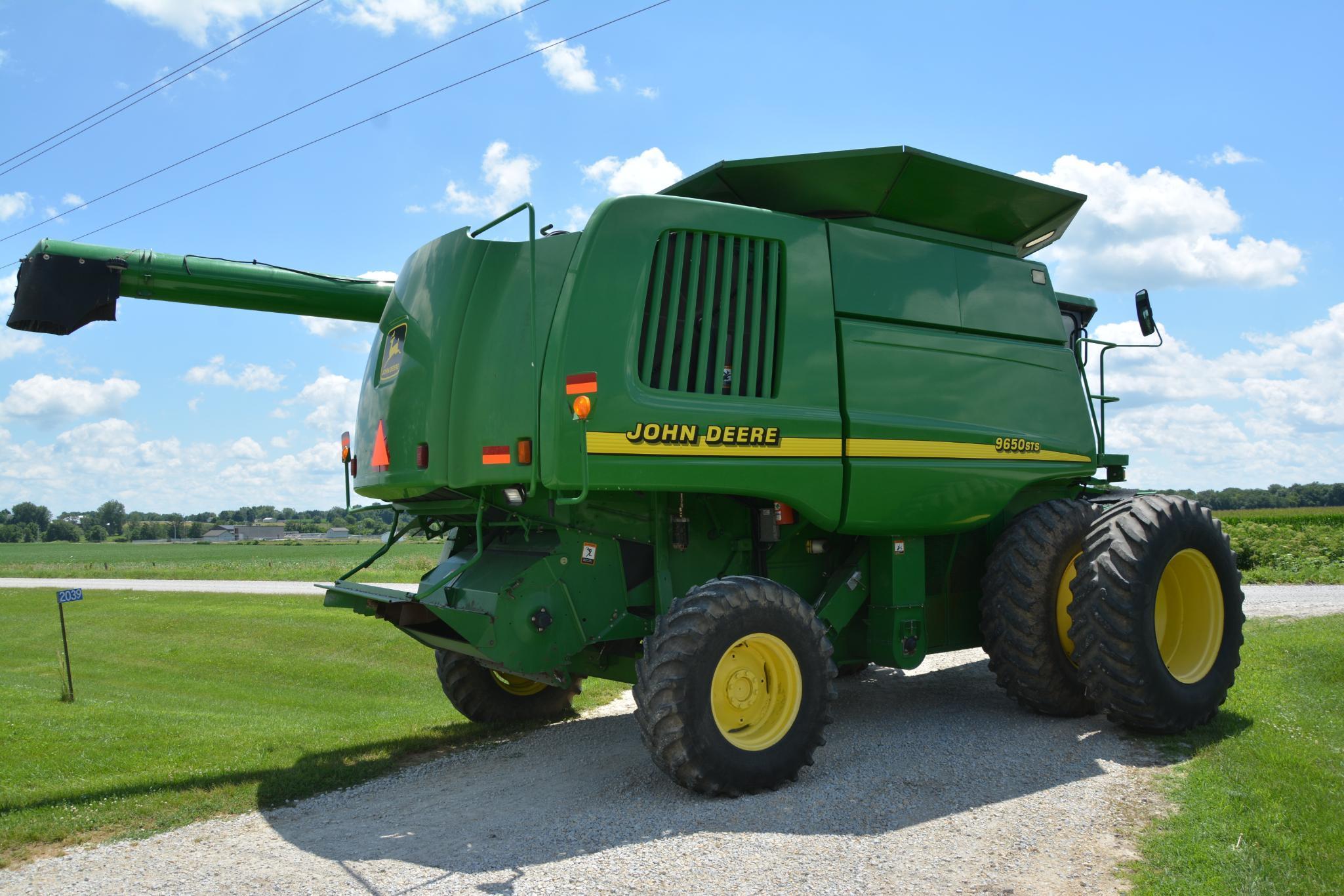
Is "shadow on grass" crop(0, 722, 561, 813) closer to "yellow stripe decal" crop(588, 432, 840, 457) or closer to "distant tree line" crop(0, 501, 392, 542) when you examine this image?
"yellow stripe decal" crop(588, 432, 840, 457)

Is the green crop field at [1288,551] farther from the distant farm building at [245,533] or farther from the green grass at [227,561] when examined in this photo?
the distant farm building at [245,533]

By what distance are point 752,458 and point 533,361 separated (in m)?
1.62

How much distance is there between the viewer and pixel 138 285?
7.86 metres

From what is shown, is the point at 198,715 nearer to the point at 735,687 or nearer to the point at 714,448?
the point at 735,687

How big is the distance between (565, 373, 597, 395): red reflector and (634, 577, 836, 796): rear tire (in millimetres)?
1449

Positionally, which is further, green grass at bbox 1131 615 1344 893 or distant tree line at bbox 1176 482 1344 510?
distant tree line at bbox 1176 482 1344 510

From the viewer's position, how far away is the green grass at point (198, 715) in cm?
679

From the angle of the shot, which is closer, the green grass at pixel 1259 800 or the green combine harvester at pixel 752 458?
the green grass at pixel 1259 800

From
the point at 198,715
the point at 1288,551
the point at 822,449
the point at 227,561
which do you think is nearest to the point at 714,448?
the point at 822,449

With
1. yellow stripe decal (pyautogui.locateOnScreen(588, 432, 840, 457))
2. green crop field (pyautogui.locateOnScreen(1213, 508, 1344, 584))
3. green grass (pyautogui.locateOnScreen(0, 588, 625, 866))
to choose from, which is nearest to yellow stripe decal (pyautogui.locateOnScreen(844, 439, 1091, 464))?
yellow stripe decal (pyautogui.locateOnScreen(588, 432, 840, 457))

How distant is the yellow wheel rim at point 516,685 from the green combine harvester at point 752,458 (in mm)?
31

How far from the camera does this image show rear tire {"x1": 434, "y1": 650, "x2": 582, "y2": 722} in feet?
29.4

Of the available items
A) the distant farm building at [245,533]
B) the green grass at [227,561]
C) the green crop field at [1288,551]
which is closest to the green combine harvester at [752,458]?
the green grass at [227,561]

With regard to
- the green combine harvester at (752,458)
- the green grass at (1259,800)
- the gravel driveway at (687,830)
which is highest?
the green combine harvester at (752,458)
